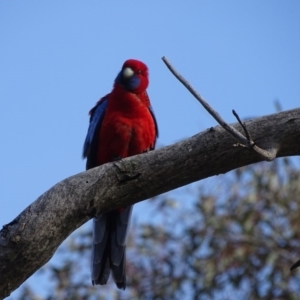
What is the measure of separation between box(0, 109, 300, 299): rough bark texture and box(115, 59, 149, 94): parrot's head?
234cm

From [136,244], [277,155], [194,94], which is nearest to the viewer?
[194,94]

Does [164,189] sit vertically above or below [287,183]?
below

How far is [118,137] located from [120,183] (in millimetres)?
1892

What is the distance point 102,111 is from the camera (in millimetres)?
5539

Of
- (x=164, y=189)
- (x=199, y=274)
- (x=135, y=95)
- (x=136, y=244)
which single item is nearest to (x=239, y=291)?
(x=199, y=274)

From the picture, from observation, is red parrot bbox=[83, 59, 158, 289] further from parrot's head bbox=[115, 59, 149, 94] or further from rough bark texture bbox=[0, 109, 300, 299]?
rough bark texture bbox=[0, 109, 300, 299]

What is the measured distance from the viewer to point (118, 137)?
5234 mm

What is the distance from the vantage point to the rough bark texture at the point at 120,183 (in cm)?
316

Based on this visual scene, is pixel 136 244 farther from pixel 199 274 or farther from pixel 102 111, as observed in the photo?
pixel 102 111

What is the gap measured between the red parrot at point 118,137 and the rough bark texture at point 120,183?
1211 millimetres

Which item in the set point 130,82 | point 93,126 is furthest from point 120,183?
point 130,82

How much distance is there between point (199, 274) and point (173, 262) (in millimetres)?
370

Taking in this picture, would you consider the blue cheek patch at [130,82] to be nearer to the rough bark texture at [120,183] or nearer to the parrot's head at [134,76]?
the parrot's head at [134,76]

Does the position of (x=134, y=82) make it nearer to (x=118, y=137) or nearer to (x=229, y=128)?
(x=118, y=137)
